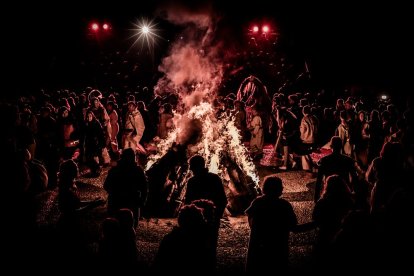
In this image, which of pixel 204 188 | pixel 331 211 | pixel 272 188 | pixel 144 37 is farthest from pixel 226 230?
pixel 144 37

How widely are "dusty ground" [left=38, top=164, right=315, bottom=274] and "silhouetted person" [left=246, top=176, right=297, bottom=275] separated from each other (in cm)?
138

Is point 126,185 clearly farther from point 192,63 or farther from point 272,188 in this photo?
point 192,63

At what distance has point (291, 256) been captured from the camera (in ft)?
20.8

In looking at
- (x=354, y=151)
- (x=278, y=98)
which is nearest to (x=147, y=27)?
(x=278, y=98)

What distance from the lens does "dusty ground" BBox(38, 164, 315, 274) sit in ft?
20.5

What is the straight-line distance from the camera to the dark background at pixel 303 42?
83.3 ft

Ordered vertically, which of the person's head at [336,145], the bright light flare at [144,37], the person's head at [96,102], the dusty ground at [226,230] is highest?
the bright light flare at [144,37]

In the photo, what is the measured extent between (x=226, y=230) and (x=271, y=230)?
10.6 ft

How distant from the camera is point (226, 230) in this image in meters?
7.68

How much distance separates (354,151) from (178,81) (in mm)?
8646

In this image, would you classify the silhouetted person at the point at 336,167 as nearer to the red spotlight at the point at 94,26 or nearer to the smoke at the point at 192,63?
the smoke at the point at 192,63

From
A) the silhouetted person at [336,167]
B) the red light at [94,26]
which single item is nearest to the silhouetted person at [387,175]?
the silhouetted person at [336,167]

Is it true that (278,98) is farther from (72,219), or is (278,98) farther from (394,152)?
(72,219)

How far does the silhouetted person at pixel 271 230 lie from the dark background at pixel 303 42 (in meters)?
21.8
